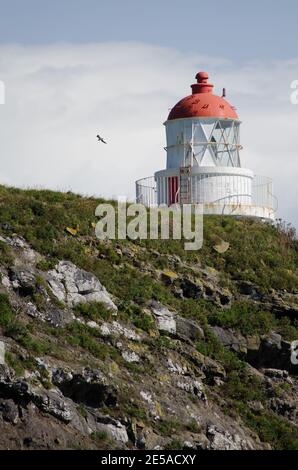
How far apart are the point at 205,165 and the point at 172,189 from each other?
1.44 m

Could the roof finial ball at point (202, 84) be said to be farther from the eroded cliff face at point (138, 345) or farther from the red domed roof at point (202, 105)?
Result: the eroded cliff face at point (138, 345)

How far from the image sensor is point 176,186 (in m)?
49.3

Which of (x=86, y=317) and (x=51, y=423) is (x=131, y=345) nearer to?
(x=86, y=317)

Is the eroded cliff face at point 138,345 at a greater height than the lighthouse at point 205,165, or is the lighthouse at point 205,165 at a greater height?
the lighthouse at point 205,165

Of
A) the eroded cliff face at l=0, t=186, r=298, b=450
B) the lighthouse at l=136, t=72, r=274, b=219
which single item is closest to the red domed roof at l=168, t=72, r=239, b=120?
the lighthouse at l=136, t=72, r=274, b=219

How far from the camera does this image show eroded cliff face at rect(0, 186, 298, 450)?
3403 cm

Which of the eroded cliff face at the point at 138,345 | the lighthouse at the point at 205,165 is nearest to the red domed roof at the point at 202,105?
the lighthouse at the point at 205,165

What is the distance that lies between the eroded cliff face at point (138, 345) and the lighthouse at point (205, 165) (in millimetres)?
3894

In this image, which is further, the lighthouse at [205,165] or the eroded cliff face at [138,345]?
the lighthouse at [205,165]

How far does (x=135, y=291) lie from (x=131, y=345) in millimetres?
2834

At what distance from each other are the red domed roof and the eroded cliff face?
20.0ft

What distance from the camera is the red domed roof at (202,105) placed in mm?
49656
